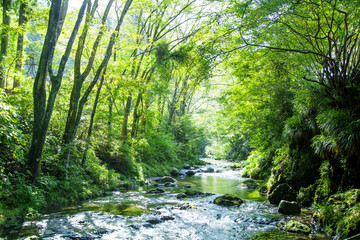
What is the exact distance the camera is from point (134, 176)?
480 inches

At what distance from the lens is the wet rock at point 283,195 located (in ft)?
26.3

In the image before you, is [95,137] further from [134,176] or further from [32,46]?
[32,46]

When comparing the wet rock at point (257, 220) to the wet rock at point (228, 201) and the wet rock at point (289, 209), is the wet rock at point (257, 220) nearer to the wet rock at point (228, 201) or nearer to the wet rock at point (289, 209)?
the wet rock at point (289, 209)

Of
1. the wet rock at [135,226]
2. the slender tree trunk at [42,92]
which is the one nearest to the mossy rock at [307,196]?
the wet rock at [135,226]

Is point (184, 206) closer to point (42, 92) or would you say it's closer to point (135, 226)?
point (135, 226)

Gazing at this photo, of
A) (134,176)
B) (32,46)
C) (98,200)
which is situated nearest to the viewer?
(98,200)

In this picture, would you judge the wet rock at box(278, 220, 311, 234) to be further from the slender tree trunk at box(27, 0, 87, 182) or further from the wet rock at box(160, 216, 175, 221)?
the slender tree trunk at box(27, 0, 87, 182)

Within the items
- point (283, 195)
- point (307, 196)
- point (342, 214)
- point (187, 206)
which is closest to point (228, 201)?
point (187, 206)

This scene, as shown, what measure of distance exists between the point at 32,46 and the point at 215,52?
28.8 ft

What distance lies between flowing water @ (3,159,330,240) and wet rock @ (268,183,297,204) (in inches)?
12.9

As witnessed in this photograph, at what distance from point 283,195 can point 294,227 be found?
2.72 meters

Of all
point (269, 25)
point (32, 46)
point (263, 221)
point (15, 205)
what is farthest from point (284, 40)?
point (32, 46)

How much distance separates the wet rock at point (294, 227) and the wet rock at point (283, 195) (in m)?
2.33

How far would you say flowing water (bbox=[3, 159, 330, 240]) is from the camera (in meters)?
5.09
